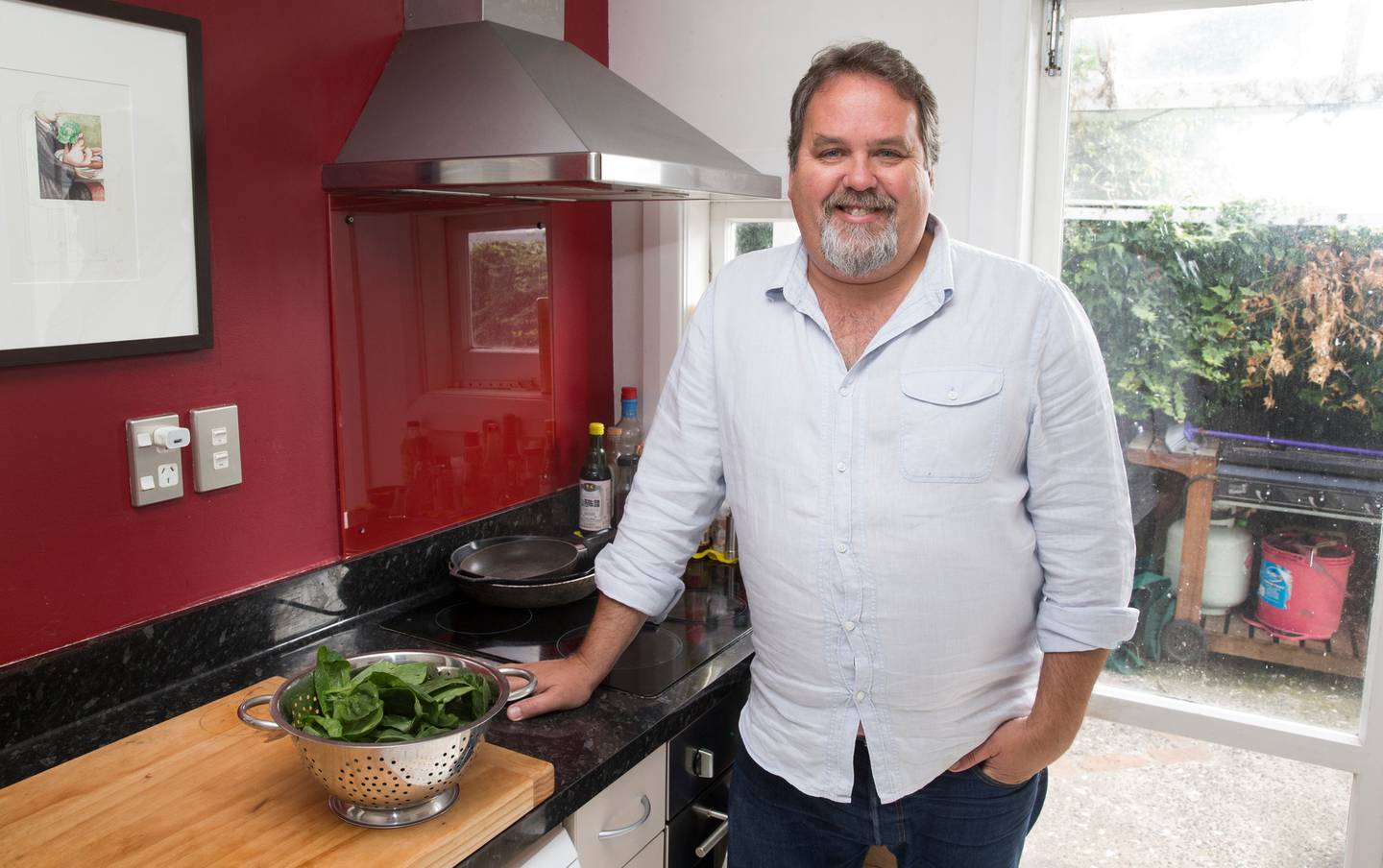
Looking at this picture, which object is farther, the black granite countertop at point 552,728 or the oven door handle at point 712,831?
the oven door handle at point 712,831

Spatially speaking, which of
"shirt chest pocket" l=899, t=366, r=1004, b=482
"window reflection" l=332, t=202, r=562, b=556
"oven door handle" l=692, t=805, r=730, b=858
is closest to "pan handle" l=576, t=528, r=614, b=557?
"window reflection" l=332, t=202, r=562, b=556

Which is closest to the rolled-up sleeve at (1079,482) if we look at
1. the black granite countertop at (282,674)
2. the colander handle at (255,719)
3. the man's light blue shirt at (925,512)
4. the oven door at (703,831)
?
the man's light blue shirt at (925,512)

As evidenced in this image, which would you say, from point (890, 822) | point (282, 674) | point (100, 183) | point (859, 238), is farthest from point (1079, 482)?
point (100, 183)

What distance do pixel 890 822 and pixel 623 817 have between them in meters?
0.37

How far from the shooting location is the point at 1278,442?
1915 millimetres

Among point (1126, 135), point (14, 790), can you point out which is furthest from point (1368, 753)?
point (14, 790)

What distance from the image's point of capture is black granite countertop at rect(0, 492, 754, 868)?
4.58ft

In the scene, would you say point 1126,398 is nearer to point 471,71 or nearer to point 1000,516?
point 1000,516

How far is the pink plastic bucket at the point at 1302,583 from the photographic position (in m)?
1.90

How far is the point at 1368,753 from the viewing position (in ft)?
6.20

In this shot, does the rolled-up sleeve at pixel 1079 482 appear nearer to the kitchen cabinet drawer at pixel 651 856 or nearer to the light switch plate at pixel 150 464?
the kitchen cabinet drawer at pixel 651 856

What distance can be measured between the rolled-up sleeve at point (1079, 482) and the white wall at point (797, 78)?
2.38 feet

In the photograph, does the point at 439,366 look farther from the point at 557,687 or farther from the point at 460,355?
the point at 557,687

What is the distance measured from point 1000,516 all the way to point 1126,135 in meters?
0.97
